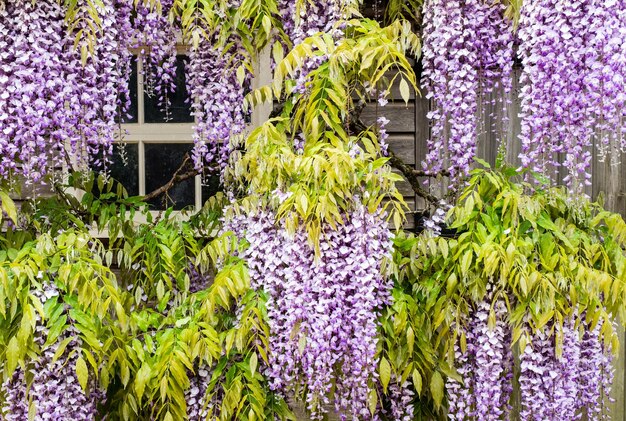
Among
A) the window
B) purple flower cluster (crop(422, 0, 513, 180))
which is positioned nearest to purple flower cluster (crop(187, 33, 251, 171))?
the window

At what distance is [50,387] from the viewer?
10.0 ft

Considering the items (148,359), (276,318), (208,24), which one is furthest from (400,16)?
(148,359)

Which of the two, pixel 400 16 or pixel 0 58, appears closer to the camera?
pixel 0 58

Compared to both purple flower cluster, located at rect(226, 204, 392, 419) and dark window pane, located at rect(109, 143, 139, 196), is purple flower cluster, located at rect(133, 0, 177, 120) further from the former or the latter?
purple flower cluster, located at rect(226, 204, 392, 419)

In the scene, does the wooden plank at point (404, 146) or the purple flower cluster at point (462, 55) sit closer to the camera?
the purple flower cluster at point (462, 55)

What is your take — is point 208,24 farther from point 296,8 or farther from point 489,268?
point 489,268

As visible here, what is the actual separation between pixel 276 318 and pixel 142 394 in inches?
21.5

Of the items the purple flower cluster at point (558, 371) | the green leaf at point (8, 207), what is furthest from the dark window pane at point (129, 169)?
the purple flower cluster at point (558, 371)

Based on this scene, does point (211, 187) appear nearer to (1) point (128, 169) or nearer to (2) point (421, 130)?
(1) point (128, 169)

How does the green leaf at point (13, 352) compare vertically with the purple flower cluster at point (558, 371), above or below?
above

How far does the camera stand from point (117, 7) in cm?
332

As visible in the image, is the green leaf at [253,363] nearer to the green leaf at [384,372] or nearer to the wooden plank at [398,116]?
the green leaf at [384,372]

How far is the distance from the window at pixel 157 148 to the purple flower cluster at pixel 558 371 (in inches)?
66.0

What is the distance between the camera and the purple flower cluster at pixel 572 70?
2.98 m
